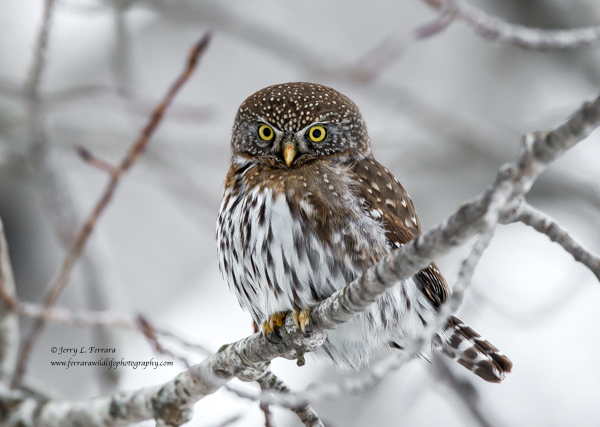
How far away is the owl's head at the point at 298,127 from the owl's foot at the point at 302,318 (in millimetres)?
859

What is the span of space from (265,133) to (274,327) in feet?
3.85

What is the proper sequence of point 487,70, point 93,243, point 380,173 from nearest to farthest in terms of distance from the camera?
point 380,173 < point 93,243 < point 487,70

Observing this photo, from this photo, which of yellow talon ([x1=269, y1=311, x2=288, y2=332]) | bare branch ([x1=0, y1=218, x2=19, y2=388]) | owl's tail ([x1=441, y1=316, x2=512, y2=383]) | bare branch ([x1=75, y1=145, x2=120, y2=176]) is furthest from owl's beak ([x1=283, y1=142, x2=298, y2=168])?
bare branch ([x1=0, y1=218, x2=19, y2=388])

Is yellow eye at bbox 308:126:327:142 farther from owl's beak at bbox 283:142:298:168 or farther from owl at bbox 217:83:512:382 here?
owl's beak at bbox 283:142:298:168

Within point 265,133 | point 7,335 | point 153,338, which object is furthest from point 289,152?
point 7,335

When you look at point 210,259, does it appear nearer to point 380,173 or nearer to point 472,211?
point 380,173

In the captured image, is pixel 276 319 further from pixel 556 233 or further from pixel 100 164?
pixel 556 233

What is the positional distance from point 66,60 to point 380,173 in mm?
5537

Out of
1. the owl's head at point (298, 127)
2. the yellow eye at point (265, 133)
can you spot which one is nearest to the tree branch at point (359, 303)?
the owl's head at point (298, 127)

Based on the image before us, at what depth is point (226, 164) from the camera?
7051 millimetres

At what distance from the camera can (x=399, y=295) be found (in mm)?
3170

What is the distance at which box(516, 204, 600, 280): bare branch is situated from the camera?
5.55 ft

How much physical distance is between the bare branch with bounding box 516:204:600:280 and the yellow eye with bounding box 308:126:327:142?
6.14 feet

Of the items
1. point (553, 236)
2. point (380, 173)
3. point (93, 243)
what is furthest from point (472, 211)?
point (93, 243)
